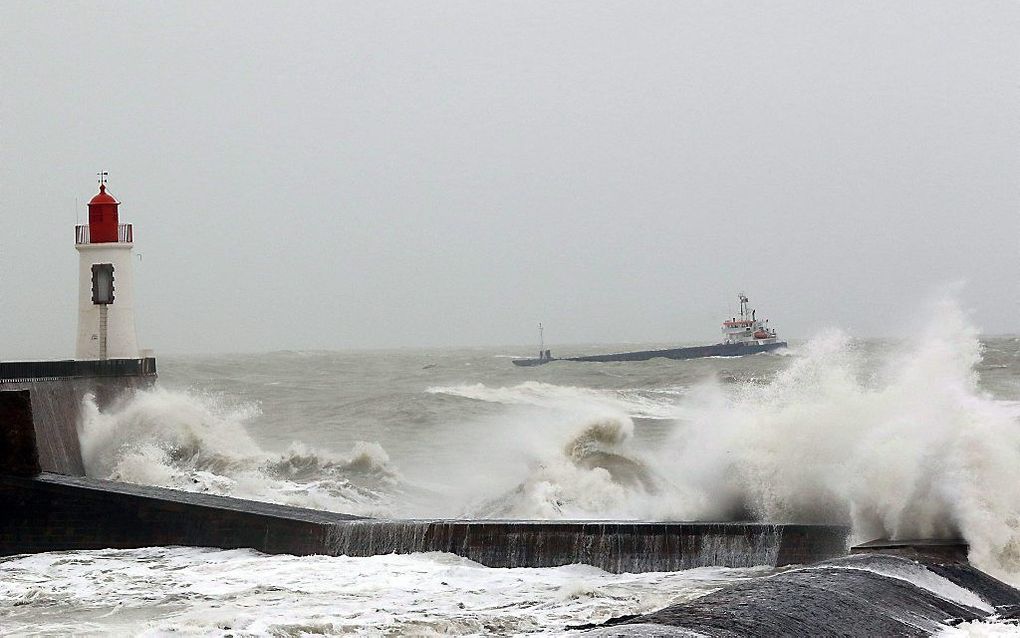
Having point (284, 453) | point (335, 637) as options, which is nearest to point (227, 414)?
point (284, 453)

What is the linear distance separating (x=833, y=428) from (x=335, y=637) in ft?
15.2

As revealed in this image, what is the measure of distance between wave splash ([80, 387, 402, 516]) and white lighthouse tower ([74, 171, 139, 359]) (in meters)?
1.26

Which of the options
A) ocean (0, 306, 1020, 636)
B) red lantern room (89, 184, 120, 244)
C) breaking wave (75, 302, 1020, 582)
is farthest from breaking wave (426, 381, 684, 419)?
red lantern room (89, 184, 120, 244)

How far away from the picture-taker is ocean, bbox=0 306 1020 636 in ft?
21.9

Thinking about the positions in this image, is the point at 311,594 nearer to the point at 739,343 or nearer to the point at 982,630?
the point at 982,630

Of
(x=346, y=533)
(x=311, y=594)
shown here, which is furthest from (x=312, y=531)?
(x=311, y=594)

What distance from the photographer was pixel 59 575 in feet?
26.2

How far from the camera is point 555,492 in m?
12.2

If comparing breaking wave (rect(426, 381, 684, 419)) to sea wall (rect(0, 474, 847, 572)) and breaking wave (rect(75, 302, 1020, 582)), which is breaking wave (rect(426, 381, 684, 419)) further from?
sea wall (rect(0, 474, 847, 572))

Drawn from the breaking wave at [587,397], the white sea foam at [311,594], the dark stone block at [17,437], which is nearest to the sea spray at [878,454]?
the white sea foam at [311,594]

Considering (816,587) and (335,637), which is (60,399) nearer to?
(335,637)

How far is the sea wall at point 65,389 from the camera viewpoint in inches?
505

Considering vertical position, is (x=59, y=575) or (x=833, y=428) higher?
(x=833, y=428)

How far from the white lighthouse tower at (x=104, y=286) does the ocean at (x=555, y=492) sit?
46.3 inches
